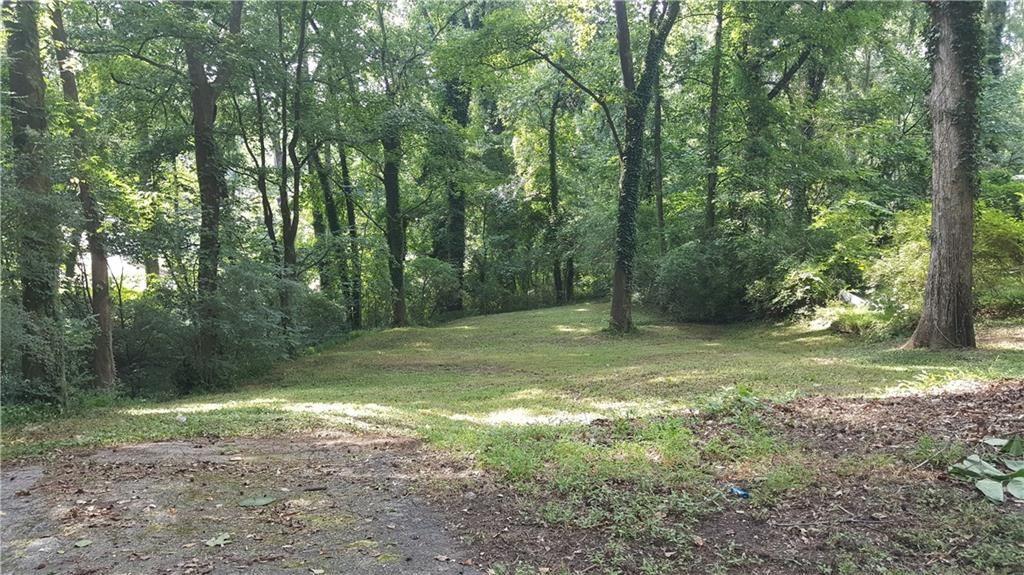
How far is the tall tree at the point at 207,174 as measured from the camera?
11.9 m

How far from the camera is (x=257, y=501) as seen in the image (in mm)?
4277

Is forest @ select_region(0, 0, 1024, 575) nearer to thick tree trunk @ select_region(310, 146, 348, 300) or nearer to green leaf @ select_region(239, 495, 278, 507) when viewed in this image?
green leaf @ select_region(239, 495, 278, 507)

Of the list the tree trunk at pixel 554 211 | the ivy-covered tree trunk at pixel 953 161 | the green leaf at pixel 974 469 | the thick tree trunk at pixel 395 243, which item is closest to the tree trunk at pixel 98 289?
the thick tree trunk at pixel 395 243

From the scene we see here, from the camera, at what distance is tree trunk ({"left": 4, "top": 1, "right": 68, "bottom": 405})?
752 cm

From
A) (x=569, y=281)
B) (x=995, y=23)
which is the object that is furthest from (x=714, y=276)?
(x=995, y=23)

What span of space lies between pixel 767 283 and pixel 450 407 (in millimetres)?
11064

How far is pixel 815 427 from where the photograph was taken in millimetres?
5133

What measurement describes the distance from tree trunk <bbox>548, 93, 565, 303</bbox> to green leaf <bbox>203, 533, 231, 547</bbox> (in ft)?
76.8

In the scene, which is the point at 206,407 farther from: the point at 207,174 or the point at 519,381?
the point at 207,174

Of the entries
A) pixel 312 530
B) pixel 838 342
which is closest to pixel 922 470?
pixel 312 530

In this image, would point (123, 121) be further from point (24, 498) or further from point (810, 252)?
point (810, 252)

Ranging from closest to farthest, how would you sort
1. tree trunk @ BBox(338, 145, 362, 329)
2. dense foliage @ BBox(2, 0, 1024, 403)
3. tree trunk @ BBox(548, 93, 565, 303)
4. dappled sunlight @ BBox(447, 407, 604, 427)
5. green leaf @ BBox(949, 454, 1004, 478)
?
green leaf @ BBox(949, 454, 1004, 478) < dappled sunlight @ BBox(447, 407, 604, 427) < dense foliage @ BBox(2, 0, 1024, 403) < tree trunk @ BBox(338, 145, 362, 329) < tree trunk @ BBox(548, 93, 565, 303)

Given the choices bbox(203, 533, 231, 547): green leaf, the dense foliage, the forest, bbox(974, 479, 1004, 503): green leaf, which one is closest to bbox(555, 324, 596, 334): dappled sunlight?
the forest

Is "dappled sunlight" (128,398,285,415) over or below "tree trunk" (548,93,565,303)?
below
